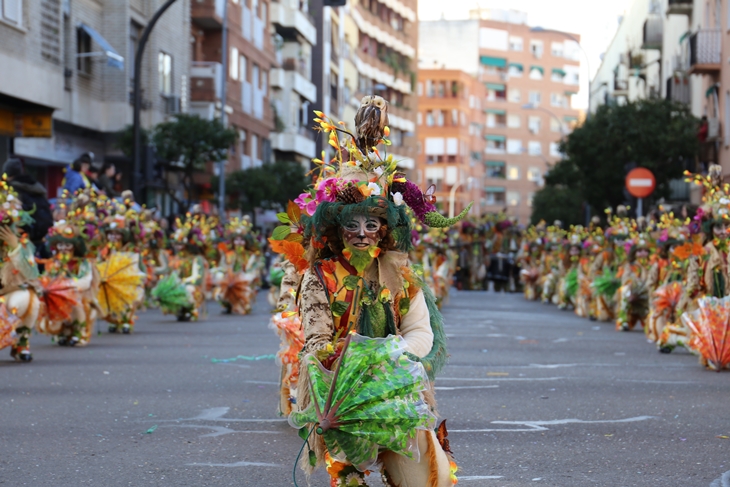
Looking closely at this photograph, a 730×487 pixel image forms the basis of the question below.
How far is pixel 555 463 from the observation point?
8.17 meters

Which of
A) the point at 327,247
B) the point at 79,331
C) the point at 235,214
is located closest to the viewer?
the point at 327,247

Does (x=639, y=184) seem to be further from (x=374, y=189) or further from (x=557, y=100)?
(x=557, y=100)

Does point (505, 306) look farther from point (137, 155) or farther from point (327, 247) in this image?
point (327, 247)

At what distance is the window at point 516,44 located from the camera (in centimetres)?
13488

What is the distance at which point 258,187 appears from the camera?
149 ft

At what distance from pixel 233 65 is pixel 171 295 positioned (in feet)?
98.6

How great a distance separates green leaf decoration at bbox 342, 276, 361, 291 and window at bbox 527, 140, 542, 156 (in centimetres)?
12955

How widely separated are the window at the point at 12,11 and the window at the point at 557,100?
113m

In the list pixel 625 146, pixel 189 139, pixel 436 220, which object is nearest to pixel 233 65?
pixel 625 146

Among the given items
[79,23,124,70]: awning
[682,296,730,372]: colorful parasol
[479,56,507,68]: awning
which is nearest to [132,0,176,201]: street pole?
[79,23,124,70]: awning

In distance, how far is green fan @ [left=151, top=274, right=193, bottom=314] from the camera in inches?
890

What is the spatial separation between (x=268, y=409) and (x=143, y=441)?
1.89 metres

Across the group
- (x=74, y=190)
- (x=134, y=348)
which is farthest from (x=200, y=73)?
(x=134, y=348)

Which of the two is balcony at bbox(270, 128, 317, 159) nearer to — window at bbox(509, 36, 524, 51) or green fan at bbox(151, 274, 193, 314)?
green fan at bbox(151, 274, 193, 314)
